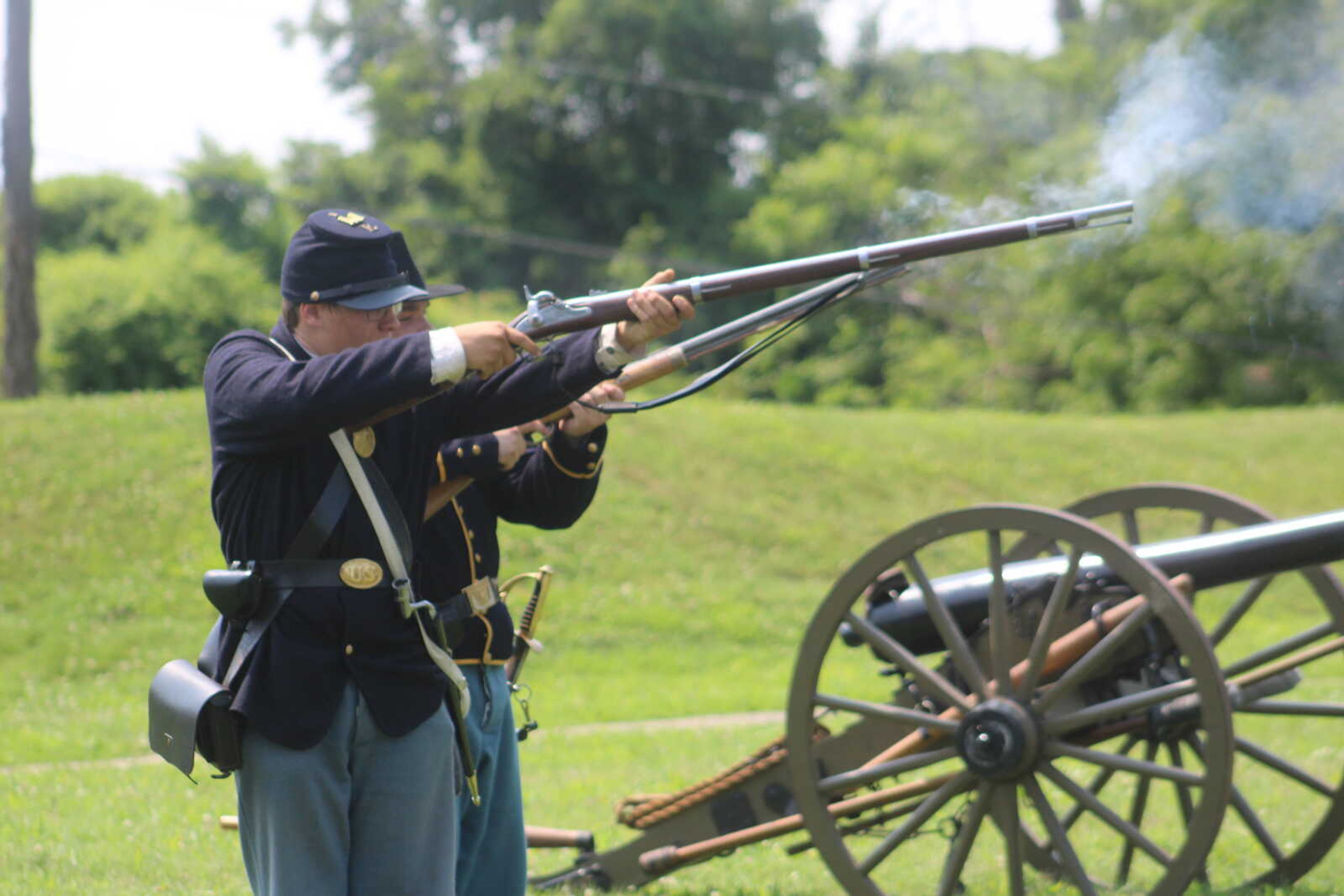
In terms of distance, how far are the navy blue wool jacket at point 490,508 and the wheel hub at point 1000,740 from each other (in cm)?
146

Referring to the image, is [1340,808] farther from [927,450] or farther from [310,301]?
[927,450]

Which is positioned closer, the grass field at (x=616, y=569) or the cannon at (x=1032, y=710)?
the cannon at (x=1032, y=710)

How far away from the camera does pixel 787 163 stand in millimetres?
31875

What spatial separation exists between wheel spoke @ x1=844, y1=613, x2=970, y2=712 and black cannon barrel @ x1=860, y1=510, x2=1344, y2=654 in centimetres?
10

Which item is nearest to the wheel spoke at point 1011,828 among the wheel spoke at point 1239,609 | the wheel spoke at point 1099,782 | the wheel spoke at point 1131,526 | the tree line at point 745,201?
the wheel spoke at point 1099,782

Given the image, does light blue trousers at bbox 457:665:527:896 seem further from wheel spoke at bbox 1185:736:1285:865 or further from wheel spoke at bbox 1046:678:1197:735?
wheel spoke at bbox 1185:736:1285:865

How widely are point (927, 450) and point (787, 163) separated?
15.4 metres

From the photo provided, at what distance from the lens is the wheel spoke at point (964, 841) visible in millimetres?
4797

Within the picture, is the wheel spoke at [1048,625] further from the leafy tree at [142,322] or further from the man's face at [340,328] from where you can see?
Result: the leafy tree at [142,322]

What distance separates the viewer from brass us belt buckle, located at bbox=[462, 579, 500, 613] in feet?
13.9

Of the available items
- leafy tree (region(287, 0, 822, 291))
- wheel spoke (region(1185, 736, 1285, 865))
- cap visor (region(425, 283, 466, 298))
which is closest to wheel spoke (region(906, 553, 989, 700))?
wheel spoke (region(1185, 736, 1285, 865))

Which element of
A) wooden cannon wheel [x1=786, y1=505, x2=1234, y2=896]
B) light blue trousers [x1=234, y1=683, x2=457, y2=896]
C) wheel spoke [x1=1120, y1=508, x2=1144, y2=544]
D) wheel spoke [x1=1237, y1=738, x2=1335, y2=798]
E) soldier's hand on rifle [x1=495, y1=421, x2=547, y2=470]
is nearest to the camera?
light blue trousers [x1=234, y1=683, x2=457, y2=896]

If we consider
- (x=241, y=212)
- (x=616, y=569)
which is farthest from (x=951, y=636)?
(x=241, y=212)

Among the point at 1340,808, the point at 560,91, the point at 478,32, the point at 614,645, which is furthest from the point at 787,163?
the point at 1340,808
